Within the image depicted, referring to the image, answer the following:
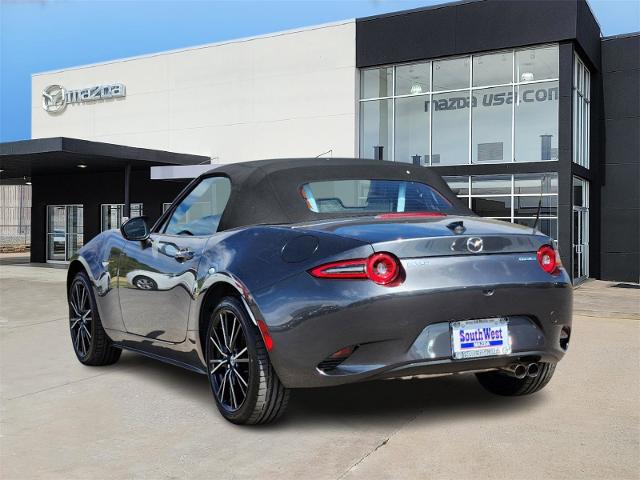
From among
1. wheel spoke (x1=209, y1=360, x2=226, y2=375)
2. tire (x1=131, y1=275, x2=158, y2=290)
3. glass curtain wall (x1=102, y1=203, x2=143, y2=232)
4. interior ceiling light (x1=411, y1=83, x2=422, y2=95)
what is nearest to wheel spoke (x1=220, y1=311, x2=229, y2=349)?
wheel spoke (x1=209, y1=360, x2=226, y2=375)

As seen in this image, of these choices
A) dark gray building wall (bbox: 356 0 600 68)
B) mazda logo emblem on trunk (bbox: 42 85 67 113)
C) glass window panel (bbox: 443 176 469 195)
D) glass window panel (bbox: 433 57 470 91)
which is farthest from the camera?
mazda logo emblem on trunk (bbox: 42 85 67 113)

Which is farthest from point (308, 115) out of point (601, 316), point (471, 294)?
point (471, 294)

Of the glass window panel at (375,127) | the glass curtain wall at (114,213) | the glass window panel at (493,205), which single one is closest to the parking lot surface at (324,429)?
the glass window panel at (493,205)

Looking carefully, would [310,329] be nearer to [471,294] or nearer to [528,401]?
[471,294]

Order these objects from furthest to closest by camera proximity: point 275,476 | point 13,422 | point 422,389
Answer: point 422,389 → point 13,422 → point 275,476

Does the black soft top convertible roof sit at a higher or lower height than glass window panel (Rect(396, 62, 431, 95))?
lower

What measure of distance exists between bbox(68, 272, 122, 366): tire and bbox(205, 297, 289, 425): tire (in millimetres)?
1907

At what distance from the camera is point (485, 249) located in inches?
153

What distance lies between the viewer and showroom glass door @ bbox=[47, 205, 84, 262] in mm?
28281

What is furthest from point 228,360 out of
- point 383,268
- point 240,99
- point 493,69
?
point 240,99

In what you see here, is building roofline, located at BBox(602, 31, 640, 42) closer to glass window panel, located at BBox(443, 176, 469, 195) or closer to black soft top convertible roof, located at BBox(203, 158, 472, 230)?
glass window panel, located at BBox(443, 176, 469, 195)

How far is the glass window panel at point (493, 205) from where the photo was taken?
63.9ft

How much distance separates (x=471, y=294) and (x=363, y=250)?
613 mm

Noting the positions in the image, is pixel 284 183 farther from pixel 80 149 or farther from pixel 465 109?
pixel 465 109
